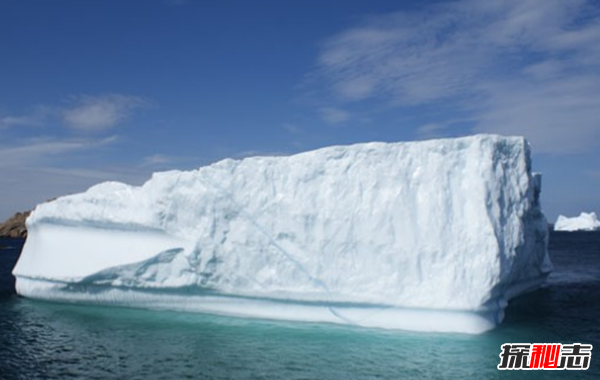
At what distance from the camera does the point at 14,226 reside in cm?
6512

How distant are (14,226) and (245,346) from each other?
6583cm

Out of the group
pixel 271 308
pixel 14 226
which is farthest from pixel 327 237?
pixel 14 226

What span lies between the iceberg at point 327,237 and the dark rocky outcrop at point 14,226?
191 feet

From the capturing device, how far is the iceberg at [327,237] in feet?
36.2

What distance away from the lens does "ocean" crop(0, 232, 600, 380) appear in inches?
334

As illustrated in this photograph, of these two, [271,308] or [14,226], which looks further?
[14,226]

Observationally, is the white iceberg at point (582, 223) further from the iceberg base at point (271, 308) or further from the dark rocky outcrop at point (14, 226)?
the dark rocky outcrop at point (14, 226)

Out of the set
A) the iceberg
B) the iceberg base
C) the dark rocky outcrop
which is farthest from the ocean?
the dark rocky outcrop

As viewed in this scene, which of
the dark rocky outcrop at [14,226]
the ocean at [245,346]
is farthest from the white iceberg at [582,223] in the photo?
the dark rocky outcrop at [14,226]

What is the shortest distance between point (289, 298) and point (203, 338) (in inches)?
90.3

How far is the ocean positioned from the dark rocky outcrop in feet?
190

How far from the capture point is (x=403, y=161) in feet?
38.7

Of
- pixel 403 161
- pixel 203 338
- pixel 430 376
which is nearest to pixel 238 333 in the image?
pixel 203 338

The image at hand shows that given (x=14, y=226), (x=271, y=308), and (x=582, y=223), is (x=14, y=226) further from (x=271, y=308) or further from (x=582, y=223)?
(x=582, y=223)
